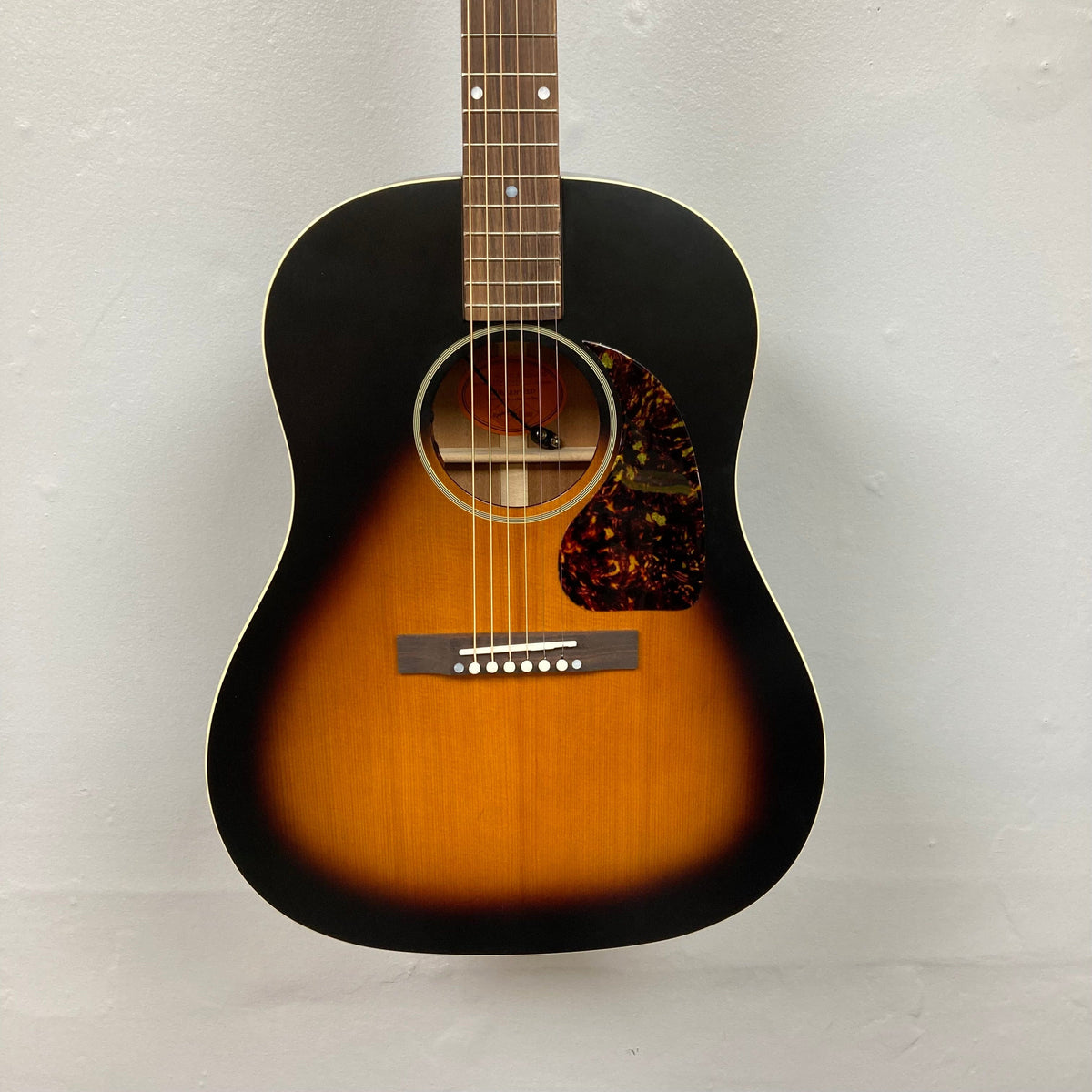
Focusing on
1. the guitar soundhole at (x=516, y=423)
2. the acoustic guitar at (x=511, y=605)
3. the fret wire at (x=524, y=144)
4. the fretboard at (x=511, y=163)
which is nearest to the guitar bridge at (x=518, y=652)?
the acoustic guitar at (x=511, y=605)

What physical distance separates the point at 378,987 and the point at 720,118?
1.06 metres

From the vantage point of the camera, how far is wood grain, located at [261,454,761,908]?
72 cm

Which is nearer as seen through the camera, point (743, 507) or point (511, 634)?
point (511, 634)

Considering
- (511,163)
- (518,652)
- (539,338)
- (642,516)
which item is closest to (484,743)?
(518,652)

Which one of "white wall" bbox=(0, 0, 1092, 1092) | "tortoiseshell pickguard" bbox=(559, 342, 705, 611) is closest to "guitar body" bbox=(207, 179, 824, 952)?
"tortoiseshell pickguard" bbox=(559, 342, 705, 611)

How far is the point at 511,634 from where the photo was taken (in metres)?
0.73

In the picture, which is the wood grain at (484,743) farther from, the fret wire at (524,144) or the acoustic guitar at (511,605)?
the fret wire at (524,144)

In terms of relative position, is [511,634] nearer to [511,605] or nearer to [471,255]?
[511,605]

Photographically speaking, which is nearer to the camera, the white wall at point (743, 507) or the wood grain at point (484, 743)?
the wood grain at point (484, 743)

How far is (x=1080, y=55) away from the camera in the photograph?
0.91 meters

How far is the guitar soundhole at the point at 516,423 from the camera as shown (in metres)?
0.73

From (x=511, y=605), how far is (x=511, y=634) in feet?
0.08

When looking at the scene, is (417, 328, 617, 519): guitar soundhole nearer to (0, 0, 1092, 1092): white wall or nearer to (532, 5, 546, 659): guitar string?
A: (532, 5, 546, 659): guitar string

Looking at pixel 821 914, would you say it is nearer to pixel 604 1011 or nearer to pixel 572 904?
pixel 604 1011
